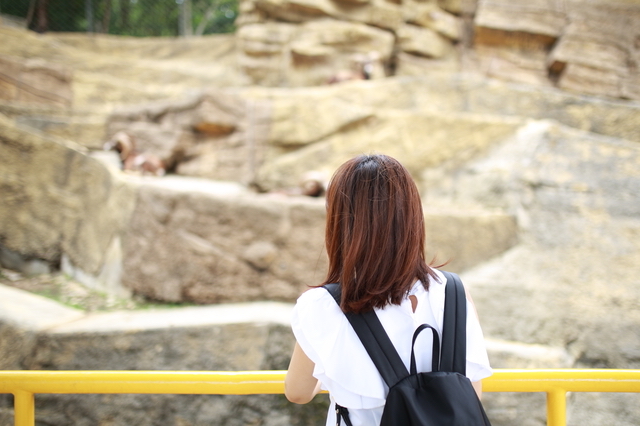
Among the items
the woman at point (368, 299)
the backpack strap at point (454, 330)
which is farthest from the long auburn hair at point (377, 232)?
the backpack strap at point (454, 330)

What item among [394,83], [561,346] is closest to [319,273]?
[561,346]

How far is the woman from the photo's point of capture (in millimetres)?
1000

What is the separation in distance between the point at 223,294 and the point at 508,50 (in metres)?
9.22

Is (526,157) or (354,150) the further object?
(354,150)

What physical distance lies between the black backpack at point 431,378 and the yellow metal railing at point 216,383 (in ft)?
1.81

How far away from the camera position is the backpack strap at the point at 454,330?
987mm

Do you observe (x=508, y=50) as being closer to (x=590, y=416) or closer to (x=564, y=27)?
(x=564, y=27)

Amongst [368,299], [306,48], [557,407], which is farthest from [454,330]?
[306,48]

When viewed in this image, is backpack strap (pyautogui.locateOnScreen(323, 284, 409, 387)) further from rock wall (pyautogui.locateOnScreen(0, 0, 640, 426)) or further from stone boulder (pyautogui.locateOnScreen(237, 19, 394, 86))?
stone boulder (pyautogui.locateOnScreen(237, 19, 394, 86))

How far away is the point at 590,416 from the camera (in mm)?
2643

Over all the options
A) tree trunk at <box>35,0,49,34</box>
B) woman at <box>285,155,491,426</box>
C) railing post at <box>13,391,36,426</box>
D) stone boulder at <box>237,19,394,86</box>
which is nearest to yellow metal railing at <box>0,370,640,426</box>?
railing post at <box>13,391,36,426</box>

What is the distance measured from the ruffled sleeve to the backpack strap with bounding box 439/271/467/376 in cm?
16

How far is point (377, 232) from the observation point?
1011 millimetres

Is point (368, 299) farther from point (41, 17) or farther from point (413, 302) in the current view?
point (41, 17)
